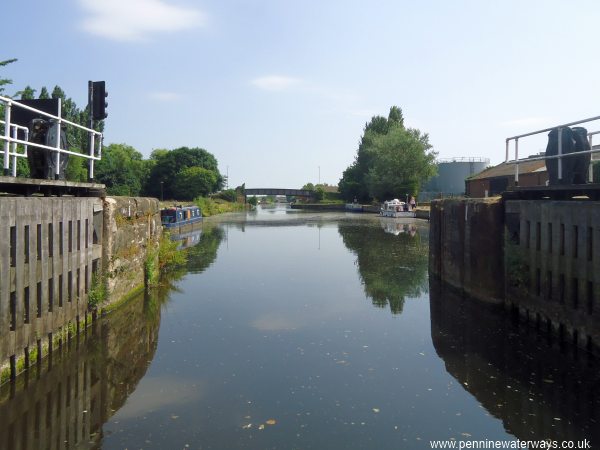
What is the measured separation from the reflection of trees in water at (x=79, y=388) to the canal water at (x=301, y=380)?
0.09ft

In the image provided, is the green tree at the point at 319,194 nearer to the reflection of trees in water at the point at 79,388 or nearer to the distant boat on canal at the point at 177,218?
the distant boat on canal at the point at 177,218

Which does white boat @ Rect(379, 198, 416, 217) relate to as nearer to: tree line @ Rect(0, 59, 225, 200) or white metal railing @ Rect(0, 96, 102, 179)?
tree line @ Rect(0, 59, 225, 200)

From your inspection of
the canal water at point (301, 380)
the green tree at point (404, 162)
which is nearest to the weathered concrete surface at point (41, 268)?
the canal water at point (301, 380)

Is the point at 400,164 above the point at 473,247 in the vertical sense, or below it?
above

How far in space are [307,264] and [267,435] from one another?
16.4m

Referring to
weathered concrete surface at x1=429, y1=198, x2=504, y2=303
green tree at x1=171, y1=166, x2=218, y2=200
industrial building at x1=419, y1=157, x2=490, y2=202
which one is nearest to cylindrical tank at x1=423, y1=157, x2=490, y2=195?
industrial building at x1=419, y1=157, x2=490, y2=202

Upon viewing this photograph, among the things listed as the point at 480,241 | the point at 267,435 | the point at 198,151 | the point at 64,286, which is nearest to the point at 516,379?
the point at 267,435

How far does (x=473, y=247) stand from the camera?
14539 millimetres

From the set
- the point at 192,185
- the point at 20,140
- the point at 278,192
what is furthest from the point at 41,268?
the point at 278,192

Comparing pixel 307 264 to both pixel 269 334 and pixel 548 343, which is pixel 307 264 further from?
pixel 548 343

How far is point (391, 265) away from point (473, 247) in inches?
321

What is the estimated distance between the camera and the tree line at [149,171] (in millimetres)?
63344

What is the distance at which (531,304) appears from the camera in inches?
456

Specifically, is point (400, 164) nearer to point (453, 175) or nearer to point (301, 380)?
point (453, 175)
